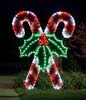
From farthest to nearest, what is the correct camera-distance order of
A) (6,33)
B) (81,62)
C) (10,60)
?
(6,33), (10,60), (81,62)

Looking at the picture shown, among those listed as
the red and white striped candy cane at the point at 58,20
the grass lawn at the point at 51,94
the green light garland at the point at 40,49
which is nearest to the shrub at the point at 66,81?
the green light garland at the point at 40,49

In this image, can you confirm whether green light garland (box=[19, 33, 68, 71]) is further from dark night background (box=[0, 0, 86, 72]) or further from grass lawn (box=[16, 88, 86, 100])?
dark night background (box=[0, 0, 86, 72])

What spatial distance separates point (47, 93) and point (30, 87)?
1270mm

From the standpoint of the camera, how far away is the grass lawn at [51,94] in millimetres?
17702

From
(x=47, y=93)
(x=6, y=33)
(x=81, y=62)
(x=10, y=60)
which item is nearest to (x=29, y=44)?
(x=47, y=93)

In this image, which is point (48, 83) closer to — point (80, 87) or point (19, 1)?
point (80, 87)

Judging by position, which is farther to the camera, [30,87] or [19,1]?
[19,1]

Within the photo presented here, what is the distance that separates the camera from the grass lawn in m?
17.7

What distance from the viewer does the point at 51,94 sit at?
18500mm

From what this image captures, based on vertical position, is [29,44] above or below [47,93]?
above

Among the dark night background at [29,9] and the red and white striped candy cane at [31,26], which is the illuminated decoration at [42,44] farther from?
the dark night background at [29,9]

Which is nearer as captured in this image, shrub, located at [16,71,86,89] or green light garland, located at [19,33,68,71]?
green light garland, located at [19,33,68,71]

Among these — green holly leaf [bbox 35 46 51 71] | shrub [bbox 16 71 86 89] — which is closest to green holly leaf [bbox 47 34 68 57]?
green holly leaf [bbox 35 46 51 71]

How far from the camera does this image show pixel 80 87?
803 inches
